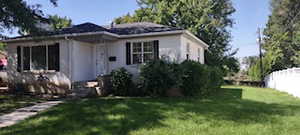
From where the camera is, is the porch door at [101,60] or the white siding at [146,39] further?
the porch door at [101,60]

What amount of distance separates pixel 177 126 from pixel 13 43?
37.6 feet

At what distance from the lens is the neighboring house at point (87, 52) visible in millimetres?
12133

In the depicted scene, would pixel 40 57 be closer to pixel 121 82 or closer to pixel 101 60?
pixel 101 60

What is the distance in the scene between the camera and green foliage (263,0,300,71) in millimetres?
36688

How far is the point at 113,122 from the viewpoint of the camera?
610cm

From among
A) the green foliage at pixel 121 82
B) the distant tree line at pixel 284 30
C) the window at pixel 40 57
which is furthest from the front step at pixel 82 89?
the distant tree line at pixel 284 30

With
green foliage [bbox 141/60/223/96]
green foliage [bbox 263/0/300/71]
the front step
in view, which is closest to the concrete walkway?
the front step

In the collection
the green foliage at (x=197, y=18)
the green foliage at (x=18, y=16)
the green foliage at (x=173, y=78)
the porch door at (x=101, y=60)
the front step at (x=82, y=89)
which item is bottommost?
the front step at (x=82, y=89)

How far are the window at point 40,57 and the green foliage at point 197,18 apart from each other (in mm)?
15320

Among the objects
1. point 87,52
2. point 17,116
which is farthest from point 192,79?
point 17,116

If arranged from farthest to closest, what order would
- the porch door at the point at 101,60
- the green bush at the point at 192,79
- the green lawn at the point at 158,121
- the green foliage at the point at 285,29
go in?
1. the green foliage at the point at 285,29
2. the porch door at the point at 101,60
3. the green bush at the point at 192,79
4. the green lawn at the point at 158,121

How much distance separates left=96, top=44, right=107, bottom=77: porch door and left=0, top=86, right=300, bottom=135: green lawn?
5351mm

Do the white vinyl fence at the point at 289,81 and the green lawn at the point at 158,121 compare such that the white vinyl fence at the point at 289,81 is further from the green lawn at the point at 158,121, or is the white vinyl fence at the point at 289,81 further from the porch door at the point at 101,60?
the porch door at the point at 101,60

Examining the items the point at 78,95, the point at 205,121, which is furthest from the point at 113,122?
the point at 78,95
